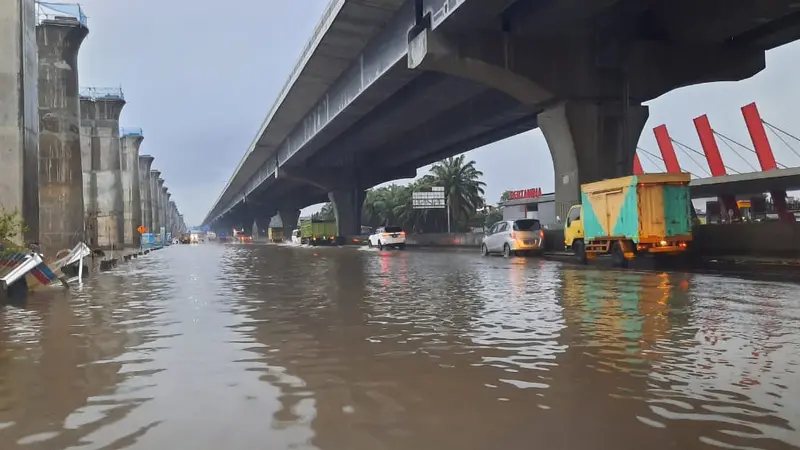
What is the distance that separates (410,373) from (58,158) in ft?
120

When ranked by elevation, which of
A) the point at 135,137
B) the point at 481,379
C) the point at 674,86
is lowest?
the point at 481,379

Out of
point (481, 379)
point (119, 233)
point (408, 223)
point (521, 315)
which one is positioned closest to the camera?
point (481, 379)

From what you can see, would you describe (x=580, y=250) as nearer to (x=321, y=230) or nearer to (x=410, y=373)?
(x=410, y=373)

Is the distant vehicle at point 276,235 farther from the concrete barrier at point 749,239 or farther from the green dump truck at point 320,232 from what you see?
the concrete barrier at point 749,239

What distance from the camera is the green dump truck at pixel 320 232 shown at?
7234 centimetres

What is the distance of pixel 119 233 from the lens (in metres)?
63.8

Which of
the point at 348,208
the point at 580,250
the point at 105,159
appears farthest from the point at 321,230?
the point at 580,250

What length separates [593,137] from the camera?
27.4 metres

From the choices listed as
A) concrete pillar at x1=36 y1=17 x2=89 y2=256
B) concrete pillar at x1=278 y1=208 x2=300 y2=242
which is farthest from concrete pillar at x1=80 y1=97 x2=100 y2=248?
concrete pillar at x1=278 y1=208 x2=300 y2=242

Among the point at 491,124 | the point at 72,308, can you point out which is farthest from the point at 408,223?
the point at 72,308

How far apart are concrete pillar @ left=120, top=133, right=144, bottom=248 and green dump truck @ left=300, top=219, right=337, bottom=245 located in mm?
18526

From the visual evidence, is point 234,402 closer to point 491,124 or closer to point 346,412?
point 346,412

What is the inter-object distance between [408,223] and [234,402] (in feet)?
326

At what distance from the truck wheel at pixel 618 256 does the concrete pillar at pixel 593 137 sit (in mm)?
4443
